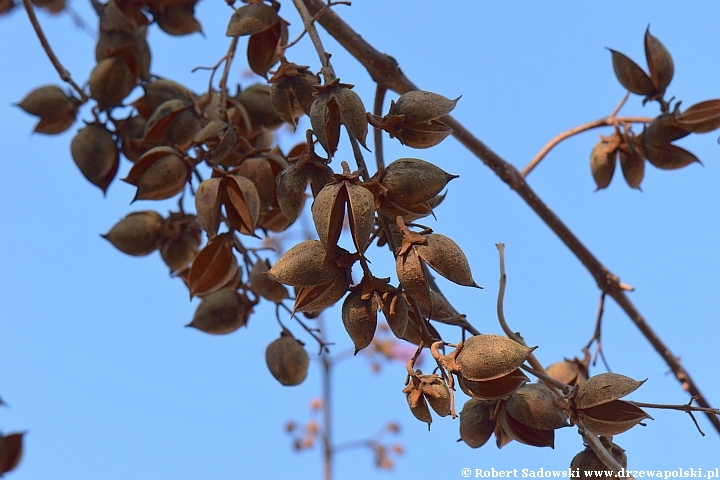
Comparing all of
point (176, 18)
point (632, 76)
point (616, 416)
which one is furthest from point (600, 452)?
point (176, 18)

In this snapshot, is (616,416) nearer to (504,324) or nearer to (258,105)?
(504,324)

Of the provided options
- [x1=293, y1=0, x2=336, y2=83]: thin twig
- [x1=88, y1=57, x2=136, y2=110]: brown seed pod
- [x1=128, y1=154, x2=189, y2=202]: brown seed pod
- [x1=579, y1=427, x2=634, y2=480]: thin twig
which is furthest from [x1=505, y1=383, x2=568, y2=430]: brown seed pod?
[x1=88, y1=57, x2=136, y2=110]: brown seed pod

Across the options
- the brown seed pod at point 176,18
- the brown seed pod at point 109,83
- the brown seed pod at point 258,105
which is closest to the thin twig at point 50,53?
the brown seed pod at point 109,83

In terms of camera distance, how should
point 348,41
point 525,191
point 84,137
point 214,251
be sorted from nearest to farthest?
point 214,251
point 348,41
point 84,137
point 525,191

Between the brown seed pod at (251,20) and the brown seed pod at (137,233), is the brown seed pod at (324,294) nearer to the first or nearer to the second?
the brown seed pod at (251,20)

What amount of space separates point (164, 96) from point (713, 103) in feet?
3.75

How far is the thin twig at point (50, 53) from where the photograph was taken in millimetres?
1735

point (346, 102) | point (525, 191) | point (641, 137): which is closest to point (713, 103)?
point (641, 137)

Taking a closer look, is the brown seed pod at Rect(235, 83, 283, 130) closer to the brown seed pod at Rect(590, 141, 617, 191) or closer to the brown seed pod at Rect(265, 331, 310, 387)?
the brown seed pod at Rect(265, 331, 310, 387)

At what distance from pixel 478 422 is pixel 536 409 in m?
0.13

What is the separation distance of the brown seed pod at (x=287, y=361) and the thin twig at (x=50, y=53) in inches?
28.6

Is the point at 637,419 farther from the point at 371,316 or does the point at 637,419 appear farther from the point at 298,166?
the point at 298,166

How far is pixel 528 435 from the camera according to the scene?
1.09 metres

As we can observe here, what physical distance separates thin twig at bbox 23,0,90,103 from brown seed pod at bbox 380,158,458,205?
1032 mm
